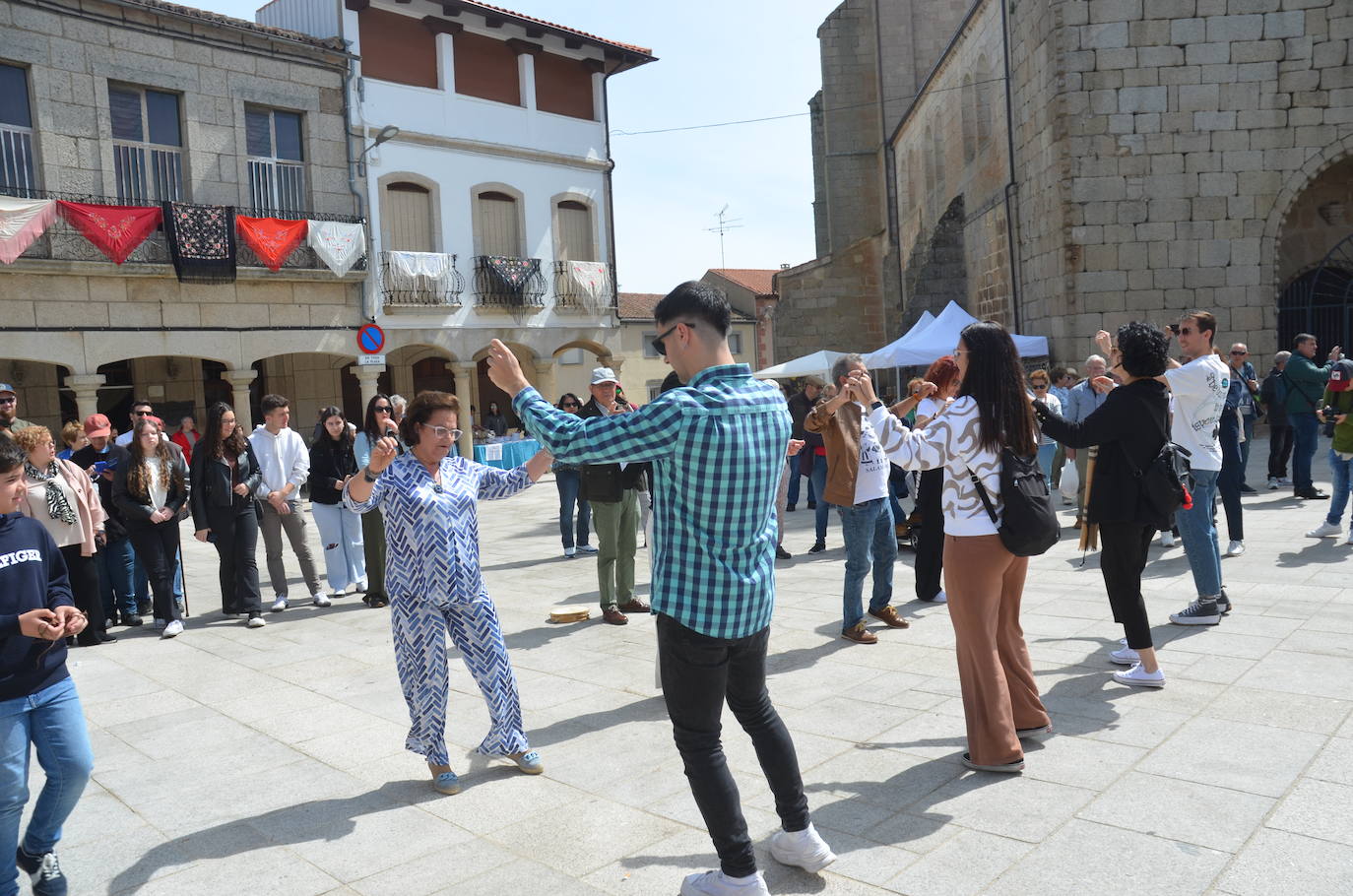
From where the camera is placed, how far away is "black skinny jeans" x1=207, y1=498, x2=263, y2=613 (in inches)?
316

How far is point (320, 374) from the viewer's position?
23656mm

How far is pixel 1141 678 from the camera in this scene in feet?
16.0

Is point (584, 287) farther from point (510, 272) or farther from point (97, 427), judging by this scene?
point (97, 427)

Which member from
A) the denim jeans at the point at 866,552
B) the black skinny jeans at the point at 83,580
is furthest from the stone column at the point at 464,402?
the denim jeans at the point at 866,552

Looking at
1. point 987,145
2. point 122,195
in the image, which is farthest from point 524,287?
point 987,145

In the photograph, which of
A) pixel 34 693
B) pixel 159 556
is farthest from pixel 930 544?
pixel 159 556

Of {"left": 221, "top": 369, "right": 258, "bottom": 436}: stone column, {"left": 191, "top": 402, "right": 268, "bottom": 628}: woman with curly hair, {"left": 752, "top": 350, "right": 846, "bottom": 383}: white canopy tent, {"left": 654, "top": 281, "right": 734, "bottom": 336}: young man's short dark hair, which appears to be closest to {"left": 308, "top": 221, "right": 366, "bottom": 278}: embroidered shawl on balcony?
{"left": 221, "top": 369, "right": 258, "bottom": 436}: stone column

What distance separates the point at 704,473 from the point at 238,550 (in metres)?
6.32

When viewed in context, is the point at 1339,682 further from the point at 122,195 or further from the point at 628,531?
the point at 122,195

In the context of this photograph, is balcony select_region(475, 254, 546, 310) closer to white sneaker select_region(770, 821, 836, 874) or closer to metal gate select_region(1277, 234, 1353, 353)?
metal gate select_region(1277, 234, 1353, 353)

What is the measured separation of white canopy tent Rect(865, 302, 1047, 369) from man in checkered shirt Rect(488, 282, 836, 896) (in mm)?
12933

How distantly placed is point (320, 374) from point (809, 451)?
50.1 ft

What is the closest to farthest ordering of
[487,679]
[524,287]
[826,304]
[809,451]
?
[487,679], [809,451], [524,287], [826,304]

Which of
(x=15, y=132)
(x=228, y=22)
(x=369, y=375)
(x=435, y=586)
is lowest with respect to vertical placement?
(x=435, y=586)
